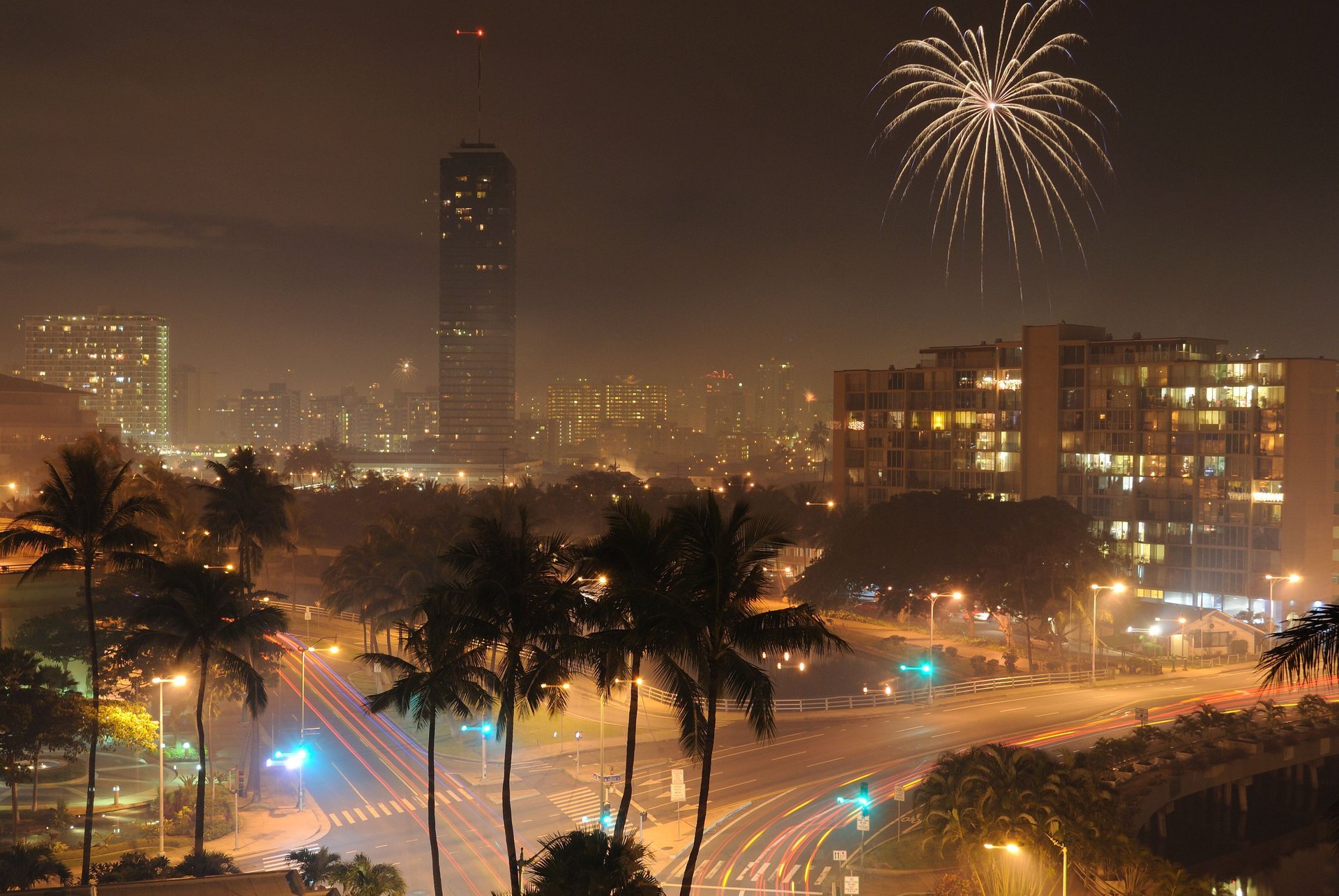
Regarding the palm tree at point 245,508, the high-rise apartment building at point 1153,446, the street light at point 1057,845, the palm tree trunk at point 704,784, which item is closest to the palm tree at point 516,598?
the palm tree trunk at point 704,784

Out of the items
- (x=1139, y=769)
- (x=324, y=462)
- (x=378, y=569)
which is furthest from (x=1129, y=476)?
(x=324, y=462)

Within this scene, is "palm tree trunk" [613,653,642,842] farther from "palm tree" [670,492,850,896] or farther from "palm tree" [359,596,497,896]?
"palm tree" [359,596,497,896]

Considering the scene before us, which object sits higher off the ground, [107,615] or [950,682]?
[107,615]

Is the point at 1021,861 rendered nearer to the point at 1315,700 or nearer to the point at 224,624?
the point at 224,624

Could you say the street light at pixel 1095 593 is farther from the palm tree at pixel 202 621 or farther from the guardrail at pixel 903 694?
the palm tree at pixel 202 621

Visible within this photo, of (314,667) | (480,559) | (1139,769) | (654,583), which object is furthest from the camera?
(314,667)

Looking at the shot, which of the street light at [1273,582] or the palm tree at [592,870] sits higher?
the palm tree at [592,870]
